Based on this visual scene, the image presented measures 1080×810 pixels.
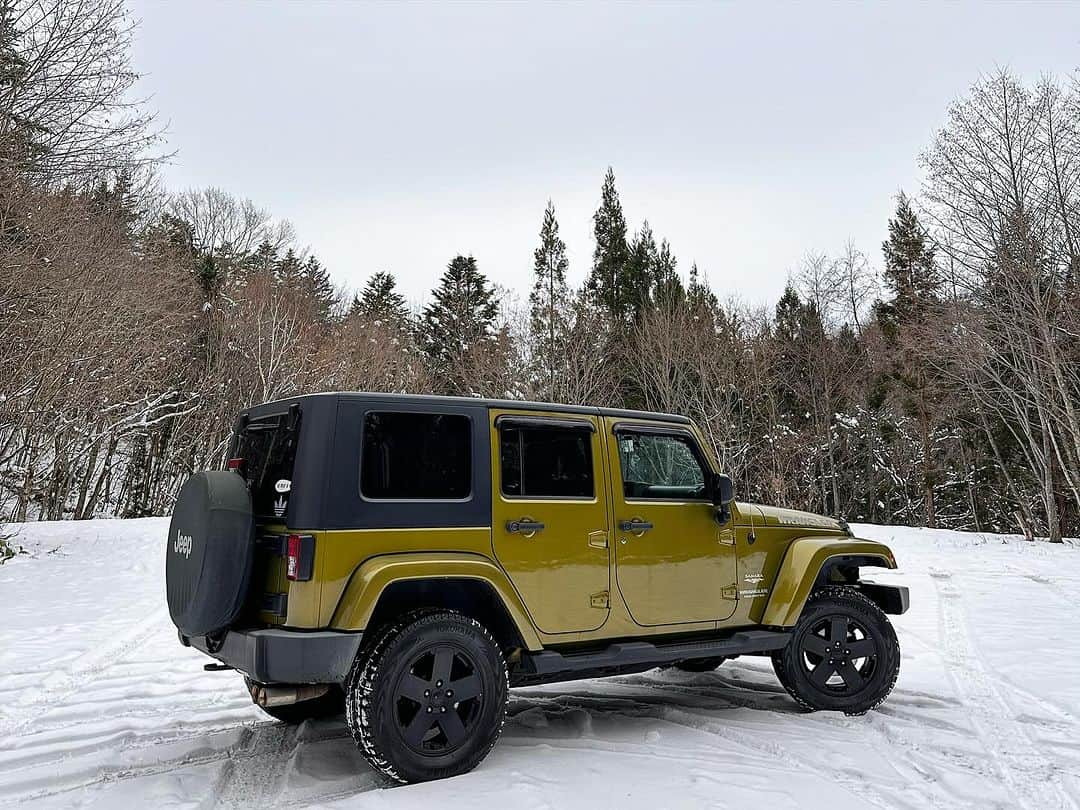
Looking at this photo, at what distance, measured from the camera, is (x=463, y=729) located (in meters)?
4.09

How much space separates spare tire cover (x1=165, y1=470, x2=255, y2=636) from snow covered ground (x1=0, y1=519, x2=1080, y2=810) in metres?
0.88

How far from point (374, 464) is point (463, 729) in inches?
57.4

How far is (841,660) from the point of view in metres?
5.52

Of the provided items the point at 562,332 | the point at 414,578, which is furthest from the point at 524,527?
the point at 562,332

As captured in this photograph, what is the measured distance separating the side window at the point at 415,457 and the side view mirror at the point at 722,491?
5.75ft

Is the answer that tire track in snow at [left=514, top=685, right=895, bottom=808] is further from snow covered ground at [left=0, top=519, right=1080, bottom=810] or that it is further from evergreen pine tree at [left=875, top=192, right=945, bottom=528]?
evergreen pine tree at [left=875, top=192, right=945, bottom=528]

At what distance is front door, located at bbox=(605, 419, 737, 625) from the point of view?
4.85 meters

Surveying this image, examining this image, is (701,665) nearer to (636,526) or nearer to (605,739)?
(605,739)

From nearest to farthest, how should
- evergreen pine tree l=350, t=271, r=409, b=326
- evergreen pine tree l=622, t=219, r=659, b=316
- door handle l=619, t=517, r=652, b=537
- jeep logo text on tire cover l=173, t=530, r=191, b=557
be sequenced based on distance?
jeep logo text on tire cover l=173, t=530, r=191, b=557
door handle l=619, t=517, r=652, b=537
evergreen pine tree l=622, t=219, r=659, b=316
evergreen pine tree l=350, t=271, r=409, b=326

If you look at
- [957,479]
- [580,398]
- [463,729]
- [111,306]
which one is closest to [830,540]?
[463,729]

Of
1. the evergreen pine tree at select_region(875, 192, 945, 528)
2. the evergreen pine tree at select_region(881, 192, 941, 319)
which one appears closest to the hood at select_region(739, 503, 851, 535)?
the evergreen pine tree at select_region(875, 192, 945, 528)

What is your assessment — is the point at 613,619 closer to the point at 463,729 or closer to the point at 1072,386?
the point at 463,729

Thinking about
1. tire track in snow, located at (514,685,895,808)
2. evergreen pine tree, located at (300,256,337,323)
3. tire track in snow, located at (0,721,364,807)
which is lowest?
tire track in snow, located at (0,721,364,807)

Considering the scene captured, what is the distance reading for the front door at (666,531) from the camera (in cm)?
485
